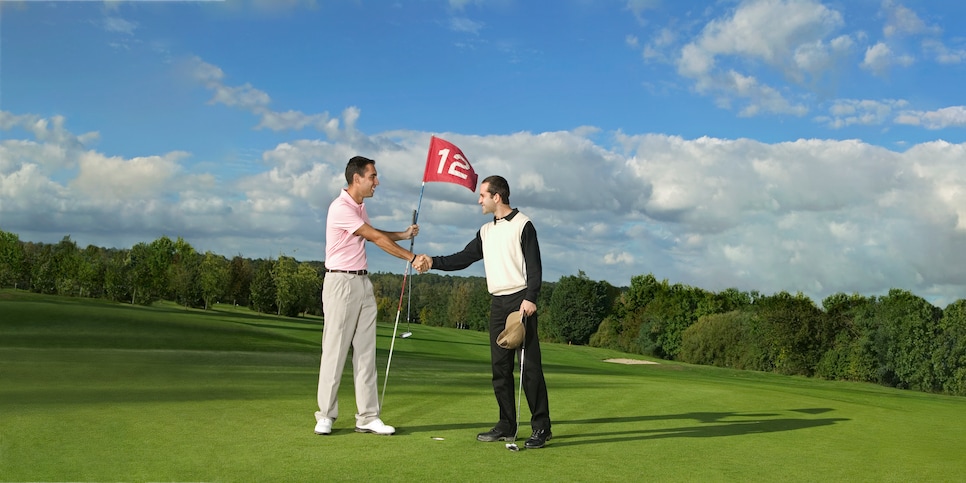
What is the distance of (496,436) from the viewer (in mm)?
8320

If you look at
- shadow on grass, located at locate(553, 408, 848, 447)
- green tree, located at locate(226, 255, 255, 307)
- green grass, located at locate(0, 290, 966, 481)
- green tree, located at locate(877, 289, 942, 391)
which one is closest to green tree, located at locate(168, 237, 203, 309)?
green tree, located at locate(226, 255, 255, 307)

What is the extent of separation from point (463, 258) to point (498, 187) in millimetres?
995

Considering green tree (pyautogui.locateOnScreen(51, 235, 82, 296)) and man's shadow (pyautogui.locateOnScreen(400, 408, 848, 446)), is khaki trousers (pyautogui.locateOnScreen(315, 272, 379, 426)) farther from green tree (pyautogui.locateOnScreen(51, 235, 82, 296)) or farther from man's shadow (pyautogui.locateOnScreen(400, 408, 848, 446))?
green tree (pyautogui.locateOnScreen(51, 235, 82, 296))

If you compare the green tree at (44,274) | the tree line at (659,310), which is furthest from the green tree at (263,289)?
the green tree at (44,274)

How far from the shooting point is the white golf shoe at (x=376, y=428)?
832 centimetres

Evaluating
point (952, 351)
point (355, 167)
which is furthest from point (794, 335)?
point (355, 167)

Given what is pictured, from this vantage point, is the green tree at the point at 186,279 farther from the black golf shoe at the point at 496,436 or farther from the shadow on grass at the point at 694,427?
the black golf shoe at the point at 496,436

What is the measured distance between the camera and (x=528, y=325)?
8.54 m

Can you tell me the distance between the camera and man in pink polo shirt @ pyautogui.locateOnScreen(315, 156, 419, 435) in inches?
337

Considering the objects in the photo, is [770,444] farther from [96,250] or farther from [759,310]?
[96,250]

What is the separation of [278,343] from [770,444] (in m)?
26.4

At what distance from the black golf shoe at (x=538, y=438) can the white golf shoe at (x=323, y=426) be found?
6.59 ft

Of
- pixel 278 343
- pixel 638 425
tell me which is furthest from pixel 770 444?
pixel 278 343

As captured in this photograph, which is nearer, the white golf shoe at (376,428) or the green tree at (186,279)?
the white golf shoe at (376,428)
